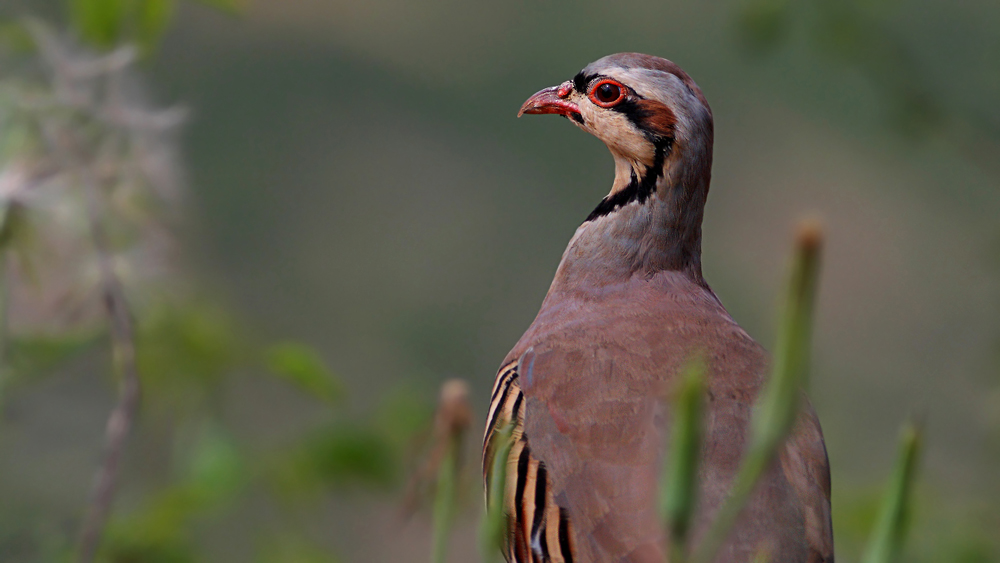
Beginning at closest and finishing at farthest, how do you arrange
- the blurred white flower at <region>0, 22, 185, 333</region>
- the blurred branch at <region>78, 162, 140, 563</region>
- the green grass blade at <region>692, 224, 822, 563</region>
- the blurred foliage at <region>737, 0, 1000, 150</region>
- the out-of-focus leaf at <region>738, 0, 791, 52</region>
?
the green grass blade at <region>692, 224, 822, 563</region>, the blurred branch at <region>78, 162, 140, 563</region>, the blurred white flower at <region>0, 22, 185, 333</region>, the out-of-focus leaf at <region>738, 0, 791, 52</region>, the blurred foliage at <region>737, 0, 1000, 150</region>

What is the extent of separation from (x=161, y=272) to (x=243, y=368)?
281 mm

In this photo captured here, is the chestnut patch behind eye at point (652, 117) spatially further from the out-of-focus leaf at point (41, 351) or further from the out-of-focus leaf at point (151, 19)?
the out-of-focus leaf at point (41, 351)

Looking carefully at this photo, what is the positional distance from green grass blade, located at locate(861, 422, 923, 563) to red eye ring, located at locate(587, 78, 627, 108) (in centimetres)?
100

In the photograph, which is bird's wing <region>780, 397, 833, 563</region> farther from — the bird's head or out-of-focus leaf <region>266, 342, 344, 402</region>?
out-of-focus leaf <region>266, 342, 344, 402</region>

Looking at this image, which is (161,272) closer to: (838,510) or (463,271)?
(838,510)

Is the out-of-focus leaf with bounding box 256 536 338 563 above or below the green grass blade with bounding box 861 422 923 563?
below

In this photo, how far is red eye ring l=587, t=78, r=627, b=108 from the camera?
130 cm

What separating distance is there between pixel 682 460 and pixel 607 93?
1031 millimetres

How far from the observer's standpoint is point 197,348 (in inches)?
67.6

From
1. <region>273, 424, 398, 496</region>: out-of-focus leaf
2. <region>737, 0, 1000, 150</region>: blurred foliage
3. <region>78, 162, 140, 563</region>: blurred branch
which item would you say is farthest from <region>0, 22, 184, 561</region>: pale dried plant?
<region>737, 0, 1000, 150</region>: blurred foliage

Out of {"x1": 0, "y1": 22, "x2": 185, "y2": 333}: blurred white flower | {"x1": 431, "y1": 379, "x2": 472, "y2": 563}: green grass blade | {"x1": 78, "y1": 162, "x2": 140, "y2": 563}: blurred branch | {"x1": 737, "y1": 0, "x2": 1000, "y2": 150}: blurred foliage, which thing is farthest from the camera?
{"x1": 737, "y1": 0, "x2": 1000, "y2": 150}: blurred foliage

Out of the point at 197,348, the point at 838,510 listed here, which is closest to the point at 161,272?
the point at 197,348

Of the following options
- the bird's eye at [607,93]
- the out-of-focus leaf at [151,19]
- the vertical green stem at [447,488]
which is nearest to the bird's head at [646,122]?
the bird's eye at [607,93]

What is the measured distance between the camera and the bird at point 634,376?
39.9 inches
